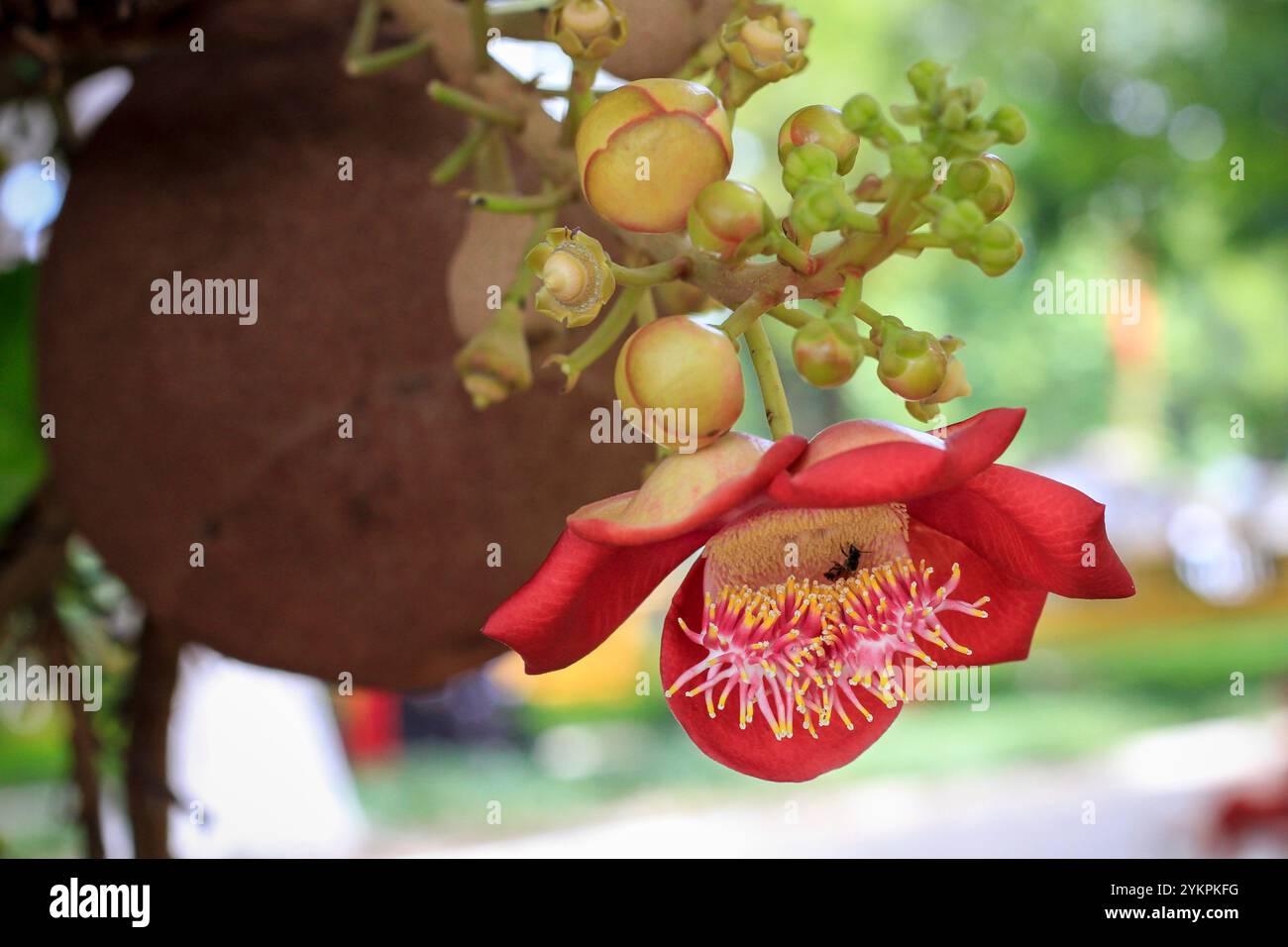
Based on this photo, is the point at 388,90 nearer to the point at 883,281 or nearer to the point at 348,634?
the point at 348,634

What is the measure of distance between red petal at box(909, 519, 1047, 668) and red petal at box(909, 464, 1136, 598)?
25 millimetres

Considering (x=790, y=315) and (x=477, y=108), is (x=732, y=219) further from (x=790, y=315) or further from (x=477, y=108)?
(x=477, y=108)

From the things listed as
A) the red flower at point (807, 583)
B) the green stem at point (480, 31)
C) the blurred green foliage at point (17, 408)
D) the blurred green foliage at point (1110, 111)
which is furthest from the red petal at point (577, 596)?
the blurred green foliage at point (1110, 111)

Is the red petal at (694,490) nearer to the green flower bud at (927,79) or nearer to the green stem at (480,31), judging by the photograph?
the green flower bud at (927,79)

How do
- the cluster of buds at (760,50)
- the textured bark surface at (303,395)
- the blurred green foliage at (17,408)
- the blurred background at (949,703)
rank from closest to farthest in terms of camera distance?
the cluster of buds at (760,50) → the textured bark surface at (303,395) → the blurred green foliage at (17,408) → the blurred background at (949,703)

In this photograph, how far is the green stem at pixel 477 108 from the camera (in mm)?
537

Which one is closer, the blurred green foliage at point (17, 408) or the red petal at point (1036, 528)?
the red petal at point (1036, 528)

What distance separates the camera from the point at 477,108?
55 cm

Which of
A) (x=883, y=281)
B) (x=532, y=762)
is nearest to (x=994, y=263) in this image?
(x=883, y=281)

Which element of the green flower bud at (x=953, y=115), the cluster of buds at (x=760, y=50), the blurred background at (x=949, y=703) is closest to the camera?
the green flower bud at (x=953, y=115)

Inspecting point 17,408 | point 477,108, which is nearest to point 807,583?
point 477,108

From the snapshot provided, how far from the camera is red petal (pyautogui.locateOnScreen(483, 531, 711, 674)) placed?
1.42 ft

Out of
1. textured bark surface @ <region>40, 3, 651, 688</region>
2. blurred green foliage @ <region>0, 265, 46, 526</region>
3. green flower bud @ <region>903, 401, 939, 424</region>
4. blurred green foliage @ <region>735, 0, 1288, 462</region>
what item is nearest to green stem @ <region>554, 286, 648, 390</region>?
green flower bud @ <region>903, 401, 939, 424</region>

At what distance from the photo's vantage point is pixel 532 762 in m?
7.10
